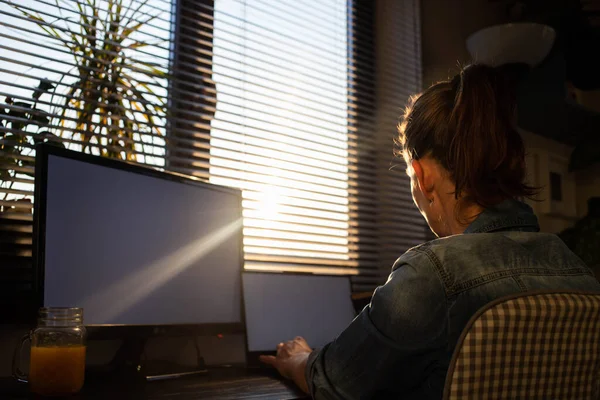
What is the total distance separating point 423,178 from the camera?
108 cm

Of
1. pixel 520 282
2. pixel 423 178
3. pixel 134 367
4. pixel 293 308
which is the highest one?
pixel 423 178

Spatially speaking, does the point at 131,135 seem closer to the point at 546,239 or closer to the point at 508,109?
the point at 508,109

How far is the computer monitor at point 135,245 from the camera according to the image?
118cm

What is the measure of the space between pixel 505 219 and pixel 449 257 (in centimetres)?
18

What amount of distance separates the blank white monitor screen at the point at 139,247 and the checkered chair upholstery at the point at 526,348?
816 millimetres

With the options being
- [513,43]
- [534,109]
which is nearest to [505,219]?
[513,43]

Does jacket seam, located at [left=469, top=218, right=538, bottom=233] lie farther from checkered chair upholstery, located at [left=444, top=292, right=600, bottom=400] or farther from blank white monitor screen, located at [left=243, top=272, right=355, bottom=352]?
blank white monitor screen, located at [left=243, top=272, right=355, bottom=352]

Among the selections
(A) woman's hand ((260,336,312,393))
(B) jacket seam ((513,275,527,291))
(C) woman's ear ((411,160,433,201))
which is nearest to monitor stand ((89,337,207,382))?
(A) woman's hand ((260,336,312,393))

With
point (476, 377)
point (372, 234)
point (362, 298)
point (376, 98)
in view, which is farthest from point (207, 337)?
point (376, 98)

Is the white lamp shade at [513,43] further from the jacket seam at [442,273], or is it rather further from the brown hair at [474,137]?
the jacket seam at [442,273]

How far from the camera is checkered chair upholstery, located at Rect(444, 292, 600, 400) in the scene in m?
0.69

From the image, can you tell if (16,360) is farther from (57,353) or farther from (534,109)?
(534,109)

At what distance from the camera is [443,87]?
1.07 m

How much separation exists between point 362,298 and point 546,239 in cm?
96
